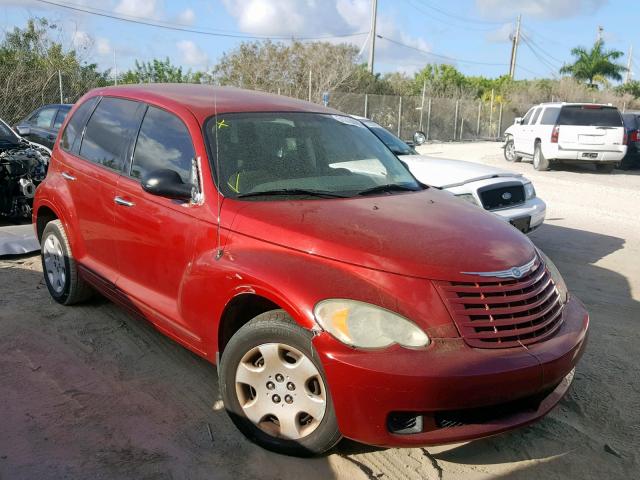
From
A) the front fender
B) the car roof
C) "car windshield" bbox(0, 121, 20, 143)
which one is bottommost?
the front fender

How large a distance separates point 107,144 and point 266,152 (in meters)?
1.41

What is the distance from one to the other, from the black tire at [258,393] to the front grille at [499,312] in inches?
26.8

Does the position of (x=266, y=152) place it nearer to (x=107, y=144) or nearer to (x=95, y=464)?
(x=107, y=144)

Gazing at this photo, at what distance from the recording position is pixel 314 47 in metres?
30.9

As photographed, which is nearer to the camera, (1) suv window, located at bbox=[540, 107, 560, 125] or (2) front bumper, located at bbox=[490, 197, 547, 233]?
(2) front bumper, located at bbox=[490, 197, 547, 233]

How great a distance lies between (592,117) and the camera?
15281 mm

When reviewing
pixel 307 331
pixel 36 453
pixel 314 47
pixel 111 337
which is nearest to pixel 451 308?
pixel 307 331

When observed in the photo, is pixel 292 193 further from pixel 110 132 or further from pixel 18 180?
pixel 18 180

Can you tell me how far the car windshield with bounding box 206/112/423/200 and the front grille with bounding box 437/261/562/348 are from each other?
3.61 feet

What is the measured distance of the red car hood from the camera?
2.83 meters

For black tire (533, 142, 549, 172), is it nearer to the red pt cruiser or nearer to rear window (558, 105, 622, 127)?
rear window (558, 105, 622, 127)

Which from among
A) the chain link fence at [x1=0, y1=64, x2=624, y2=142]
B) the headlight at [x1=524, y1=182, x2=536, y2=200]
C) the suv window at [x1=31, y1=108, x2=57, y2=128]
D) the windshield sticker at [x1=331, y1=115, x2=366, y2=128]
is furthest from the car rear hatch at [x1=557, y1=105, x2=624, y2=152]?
the windshield sticker at [x1=331, y1=115, x2=366, y2=128]

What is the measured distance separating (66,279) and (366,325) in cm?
310

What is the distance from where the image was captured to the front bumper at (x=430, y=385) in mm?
2537
